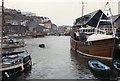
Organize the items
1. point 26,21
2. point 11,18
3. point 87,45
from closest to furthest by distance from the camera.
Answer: point 87,45, point 11,18, point 26,21

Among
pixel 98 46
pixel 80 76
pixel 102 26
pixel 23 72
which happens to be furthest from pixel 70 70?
pixel 102 26

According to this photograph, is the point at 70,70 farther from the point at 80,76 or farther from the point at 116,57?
the point at 116,57

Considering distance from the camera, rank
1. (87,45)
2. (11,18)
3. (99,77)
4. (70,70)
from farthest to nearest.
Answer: (11,18) < (87,45) < (70,70) < (99,77)

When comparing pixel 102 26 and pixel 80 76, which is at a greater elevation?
pixel 102 26

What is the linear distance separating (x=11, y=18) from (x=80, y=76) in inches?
5124

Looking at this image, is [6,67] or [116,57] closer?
[6,67]

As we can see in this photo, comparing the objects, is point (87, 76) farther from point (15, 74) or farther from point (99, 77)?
point (15, 74)

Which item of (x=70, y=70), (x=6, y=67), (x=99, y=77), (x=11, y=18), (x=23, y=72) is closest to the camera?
(x=6, y=67)

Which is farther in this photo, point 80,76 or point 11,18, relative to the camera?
point 11,18

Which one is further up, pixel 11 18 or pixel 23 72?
pixel 11 18

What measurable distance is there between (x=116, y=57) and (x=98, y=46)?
3.18 meters

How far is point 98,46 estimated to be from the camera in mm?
39500

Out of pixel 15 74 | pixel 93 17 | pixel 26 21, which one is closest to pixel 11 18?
pixel 26 21

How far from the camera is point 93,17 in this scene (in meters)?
51.7
